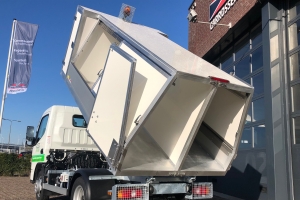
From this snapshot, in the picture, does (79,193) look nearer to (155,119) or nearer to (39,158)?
(155,119)

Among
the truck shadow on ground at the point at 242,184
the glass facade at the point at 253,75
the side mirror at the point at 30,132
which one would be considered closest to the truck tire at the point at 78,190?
the side mirror at the point at 30,132

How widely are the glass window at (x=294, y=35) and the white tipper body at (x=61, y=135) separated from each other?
17.5 ft

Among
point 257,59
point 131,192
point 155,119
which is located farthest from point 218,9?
point 131,192

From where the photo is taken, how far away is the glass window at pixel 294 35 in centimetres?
687

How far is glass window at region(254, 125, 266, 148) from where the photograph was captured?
762cm

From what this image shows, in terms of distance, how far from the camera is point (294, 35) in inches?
276

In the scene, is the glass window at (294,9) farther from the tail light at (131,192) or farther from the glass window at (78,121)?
the glass window at (78,121)

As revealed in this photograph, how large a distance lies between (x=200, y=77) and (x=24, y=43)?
1050 centimetres

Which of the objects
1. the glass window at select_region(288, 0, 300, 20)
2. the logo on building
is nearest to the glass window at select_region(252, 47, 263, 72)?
the glass window at select_region(288, 0, 300, 20)

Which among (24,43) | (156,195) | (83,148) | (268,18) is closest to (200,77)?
(156,195)

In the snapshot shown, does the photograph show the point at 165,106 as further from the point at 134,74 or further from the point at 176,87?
the point at 134,74

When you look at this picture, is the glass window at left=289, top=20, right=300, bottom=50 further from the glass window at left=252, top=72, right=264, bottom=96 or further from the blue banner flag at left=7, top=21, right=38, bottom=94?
the blue banner flag at left=7, top=21, right=38, bottom=94

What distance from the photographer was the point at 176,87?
448cm

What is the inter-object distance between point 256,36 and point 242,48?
80 cm
